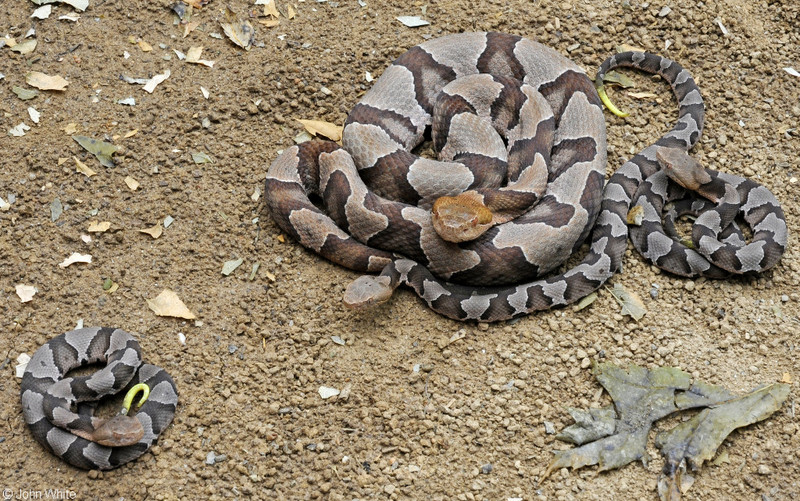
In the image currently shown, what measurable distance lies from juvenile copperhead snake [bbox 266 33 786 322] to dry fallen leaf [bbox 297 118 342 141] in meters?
0.24

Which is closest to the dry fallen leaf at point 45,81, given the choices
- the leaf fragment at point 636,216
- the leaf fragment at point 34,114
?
the leaf fragment at point 34,114

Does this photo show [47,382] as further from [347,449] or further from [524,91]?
[524,91]

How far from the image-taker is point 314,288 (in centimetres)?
474

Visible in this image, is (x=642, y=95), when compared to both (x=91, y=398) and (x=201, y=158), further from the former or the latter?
(x=91, y=398)

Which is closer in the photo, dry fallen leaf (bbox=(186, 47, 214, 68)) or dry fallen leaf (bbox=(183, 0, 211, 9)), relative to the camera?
dry fallen leaf (bbox=(186, 47, 214, 68))

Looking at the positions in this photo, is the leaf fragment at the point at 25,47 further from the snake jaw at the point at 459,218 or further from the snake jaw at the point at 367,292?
the snake jaw at the point at 459,218

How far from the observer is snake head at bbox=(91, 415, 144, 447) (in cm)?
376

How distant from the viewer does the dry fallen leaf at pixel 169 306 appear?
4.49 meters

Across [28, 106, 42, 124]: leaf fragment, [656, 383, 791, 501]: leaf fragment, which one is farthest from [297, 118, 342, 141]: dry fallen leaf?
[656, 383, 791, 501]: leaf fragment

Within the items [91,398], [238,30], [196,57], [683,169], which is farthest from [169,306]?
[683,169]

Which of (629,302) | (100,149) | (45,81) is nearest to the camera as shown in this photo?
(629,302)

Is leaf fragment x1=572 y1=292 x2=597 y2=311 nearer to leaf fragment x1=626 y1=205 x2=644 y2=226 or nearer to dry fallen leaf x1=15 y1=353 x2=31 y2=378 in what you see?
leaf fragment x1=626 y1=205 x2=644 y2=226

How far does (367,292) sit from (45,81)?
330 centimetres

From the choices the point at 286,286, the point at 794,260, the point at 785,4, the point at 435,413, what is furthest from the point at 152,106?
the point at 785,4
